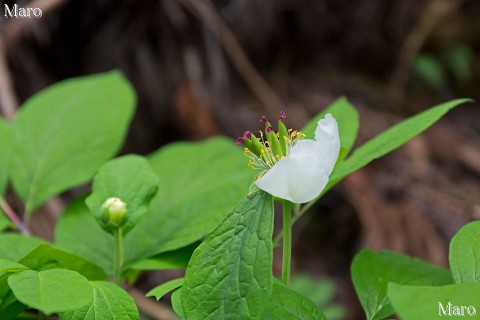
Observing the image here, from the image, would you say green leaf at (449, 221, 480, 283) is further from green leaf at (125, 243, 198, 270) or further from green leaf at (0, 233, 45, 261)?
green leaf at (0, 233, 45, 261)

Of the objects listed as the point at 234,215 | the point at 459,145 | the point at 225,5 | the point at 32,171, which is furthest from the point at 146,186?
the point at 459,145

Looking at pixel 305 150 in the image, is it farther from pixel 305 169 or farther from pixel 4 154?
pixel 4 154

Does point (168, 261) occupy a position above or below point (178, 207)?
below

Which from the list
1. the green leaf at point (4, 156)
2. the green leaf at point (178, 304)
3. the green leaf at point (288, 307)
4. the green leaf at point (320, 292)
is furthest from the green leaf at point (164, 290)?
the green leaf at point (320, 292)

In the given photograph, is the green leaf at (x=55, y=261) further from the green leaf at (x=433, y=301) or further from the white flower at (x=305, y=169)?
the green leaf at (x=433, y=301)

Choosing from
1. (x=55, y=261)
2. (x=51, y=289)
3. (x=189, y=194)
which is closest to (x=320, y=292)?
(x=189, y=194)

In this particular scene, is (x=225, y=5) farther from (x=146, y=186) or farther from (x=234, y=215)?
(x=234, y=215)
